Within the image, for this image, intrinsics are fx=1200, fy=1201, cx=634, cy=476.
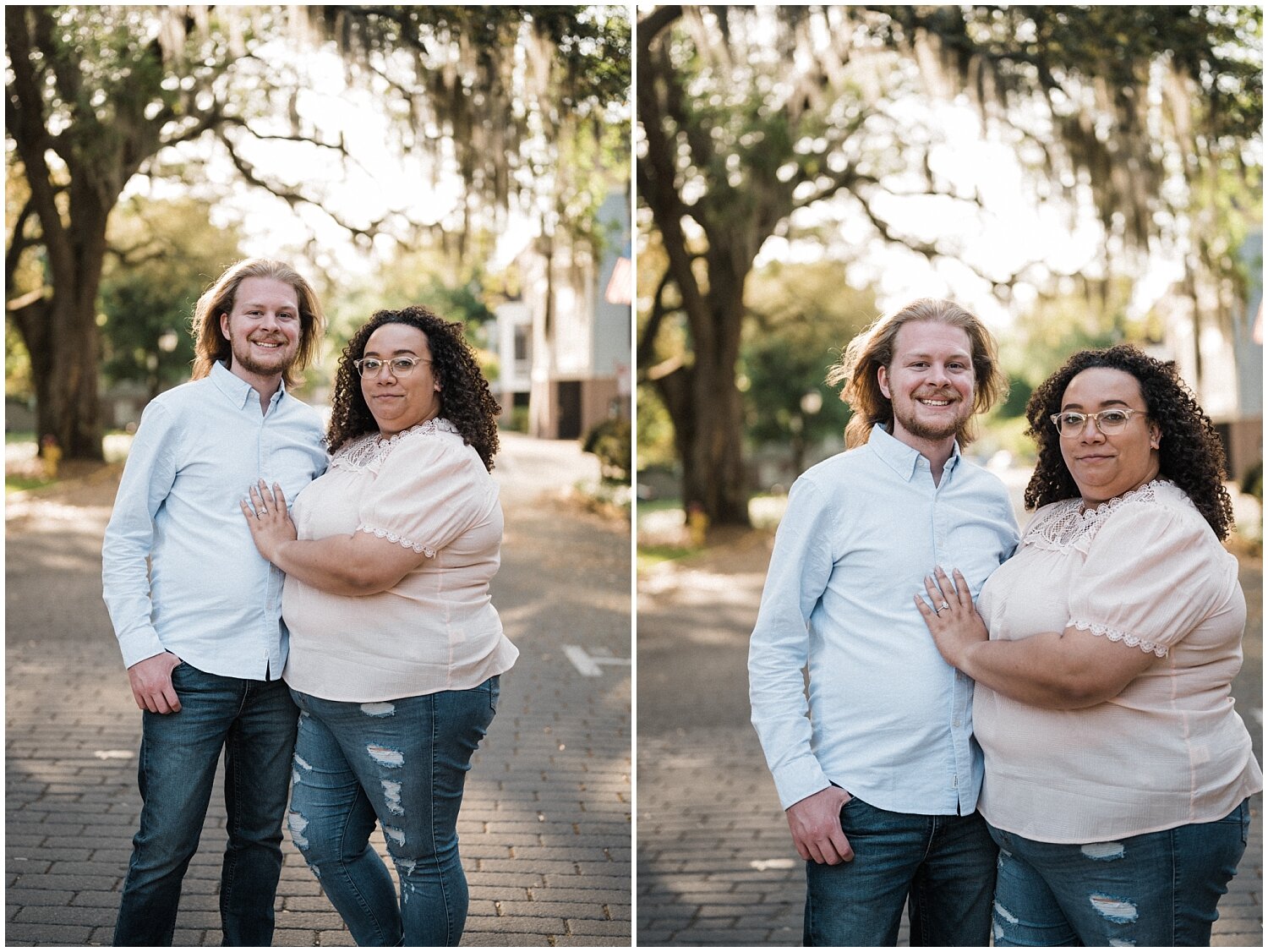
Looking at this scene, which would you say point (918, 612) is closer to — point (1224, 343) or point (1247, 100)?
point (1247, 100)

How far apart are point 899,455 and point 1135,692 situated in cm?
57

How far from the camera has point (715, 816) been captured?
16.3 feet

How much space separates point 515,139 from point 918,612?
4.84m

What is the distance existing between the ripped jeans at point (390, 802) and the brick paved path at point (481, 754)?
0.79 meters

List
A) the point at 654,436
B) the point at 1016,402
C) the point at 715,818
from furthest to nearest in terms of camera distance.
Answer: the point at 1016,402 < the point at 654,436 < the point at 715,818

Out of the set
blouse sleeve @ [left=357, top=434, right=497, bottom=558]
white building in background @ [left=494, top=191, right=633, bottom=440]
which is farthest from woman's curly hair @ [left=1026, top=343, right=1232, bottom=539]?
white building in background @ [left=494, top=191, right=633, bottom=440]

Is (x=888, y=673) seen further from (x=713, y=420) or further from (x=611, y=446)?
(x=713, y=420)

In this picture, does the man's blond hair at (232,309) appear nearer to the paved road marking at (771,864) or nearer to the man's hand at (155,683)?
the man's hand at (155,683)

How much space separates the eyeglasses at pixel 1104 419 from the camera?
209cm

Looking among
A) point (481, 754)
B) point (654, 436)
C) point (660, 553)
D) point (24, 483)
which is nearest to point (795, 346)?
point (654, 436)

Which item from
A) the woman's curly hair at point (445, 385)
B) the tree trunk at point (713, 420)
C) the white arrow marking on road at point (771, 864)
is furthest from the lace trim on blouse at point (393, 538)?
the tree trunk at point (713, 420)

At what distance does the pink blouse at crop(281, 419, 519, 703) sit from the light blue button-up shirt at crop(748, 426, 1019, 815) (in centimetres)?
60

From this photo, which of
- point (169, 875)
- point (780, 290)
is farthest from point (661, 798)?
point (780, 290)

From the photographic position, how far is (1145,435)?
2.09m
